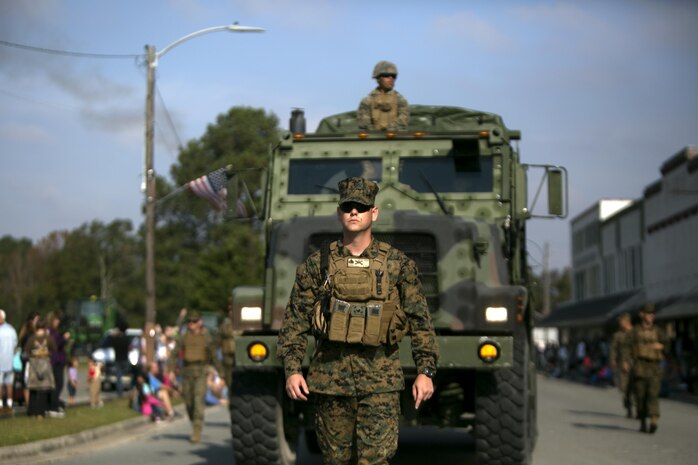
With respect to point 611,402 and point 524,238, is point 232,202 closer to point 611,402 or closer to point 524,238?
point 524,238

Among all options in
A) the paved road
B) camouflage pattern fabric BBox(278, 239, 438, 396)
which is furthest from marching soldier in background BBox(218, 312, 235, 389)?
camouflage pattern fabric BBox(278, 239, 438, 396)

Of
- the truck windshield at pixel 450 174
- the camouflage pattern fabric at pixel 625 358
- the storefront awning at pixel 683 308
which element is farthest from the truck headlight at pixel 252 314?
the storefront awning at pixel 683 308

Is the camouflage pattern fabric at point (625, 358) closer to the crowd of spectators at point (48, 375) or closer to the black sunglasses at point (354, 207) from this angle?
the crowd of spectators at point (48, 375)

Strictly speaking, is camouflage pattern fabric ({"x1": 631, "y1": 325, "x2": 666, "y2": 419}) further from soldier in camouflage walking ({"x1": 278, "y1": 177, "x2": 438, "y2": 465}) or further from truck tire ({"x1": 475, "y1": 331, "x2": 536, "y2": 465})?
soldier in camouflage walking ({"x1": 278, "y1": 177, "x2": 438, "y2": 465})

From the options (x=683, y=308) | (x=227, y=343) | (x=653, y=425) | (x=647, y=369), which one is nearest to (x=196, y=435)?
(x=227, y=343)

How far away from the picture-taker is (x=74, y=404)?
74.4 ft

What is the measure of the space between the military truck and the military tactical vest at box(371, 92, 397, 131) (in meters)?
0.63

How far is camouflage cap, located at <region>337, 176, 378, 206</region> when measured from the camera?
20.9ft

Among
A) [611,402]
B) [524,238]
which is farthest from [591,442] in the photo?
[611,402]

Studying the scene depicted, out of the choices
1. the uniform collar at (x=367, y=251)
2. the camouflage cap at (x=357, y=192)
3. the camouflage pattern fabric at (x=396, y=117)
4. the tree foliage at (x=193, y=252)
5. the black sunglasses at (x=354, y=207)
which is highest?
the tree foliage at (x=193, y=252)

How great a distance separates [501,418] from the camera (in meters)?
9.88

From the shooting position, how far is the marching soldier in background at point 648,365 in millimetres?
17094

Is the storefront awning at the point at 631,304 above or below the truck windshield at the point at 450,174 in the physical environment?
above

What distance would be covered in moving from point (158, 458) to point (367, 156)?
13.8 ft
